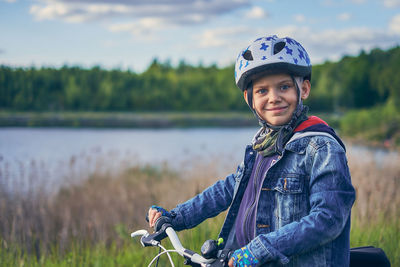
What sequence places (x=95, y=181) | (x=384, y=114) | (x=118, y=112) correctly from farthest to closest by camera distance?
(x=118, y=112)
(x=384, y=114)
(x=95, y=181)

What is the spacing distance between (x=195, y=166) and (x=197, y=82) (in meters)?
66.5

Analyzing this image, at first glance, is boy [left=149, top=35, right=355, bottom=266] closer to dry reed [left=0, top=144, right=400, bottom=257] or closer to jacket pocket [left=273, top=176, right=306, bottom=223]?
jacket pocket [left=273, top=176, right=306, bottom=223]

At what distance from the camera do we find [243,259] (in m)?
1.75

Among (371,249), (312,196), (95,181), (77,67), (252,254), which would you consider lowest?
(95,181)

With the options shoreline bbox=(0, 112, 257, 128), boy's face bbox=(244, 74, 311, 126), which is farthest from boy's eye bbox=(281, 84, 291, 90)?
shoreline bbox=(0, 112, 257, 128)

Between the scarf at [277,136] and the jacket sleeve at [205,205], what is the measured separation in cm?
34

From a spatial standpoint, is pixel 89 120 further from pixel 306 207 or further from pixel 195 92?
pixel 195 92

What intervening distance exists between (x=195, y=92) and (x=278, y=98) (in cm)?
7149

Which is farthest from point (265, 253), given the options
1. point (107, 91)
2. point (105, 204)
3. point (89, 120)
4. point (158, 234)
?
point (107, 91)

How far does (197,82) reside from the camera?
76.8 m

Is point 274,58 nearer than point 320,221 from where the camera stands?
No

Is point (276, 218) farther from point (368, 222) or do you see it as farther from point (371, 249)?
point (368, 222)

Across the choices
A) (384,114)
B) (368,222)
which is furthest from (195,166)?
(384,114)

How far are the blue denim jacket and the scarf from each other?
0.24 feet
